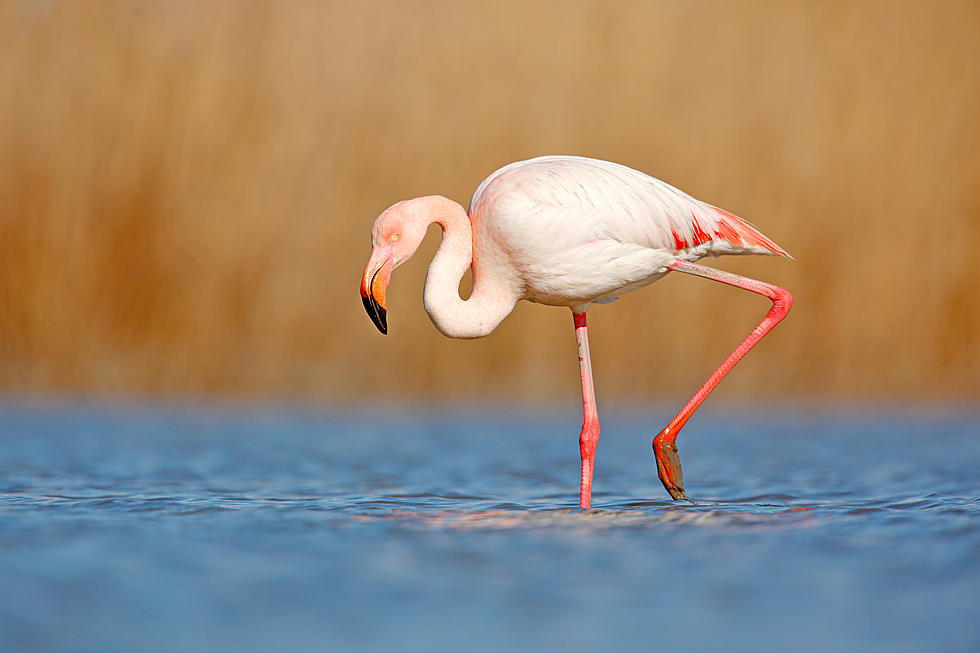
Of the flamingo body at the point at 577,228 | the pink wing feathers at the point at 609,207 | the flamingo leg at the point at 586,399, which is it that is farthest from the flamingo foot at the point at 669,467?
the pink wing feathers at the point at 609,207

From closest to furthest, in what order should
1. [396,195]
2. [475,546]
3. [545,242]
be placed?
[475,546] → [545,242] → [396,195]

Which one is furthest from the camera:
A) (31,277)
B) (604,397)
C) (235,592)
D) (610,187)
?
(604,397)

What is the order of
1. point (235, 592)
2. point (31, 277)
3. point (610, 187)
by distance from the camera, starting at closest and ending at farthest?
point (235, 592) → point (610, 187) → point (31, 277)

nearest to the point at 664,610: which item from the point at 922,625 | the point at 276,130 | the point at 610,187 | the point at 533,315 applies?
the point at 922,625

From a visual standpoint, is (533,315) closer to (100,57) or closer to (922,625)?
(100,57)

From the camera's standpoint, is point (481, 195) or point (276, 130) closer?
point (481, 195)

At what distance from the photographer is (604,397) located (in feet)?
27.3

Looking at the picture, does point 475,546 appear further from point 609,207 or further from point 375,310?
point 609,207

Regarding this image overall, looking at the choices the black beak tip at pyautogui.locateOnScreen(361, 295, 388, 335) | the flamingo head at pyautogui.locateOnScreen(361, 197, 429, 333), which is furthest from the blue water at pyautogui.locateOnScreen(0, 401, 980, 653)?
the flamingo head at pyautogui.locateOnScreen(361, 197, 429, 333)

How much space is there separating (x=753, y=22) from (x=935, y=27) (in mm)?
1267

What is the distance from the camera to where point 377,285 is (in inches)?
182

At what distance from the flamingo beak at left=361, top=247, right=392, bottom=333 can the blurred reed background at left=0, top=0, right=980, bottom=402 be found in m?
3.27

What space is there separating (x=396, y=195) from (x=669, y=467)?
3.58 meters

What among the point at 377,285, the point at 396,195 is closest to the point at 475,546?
the point at 377,285
